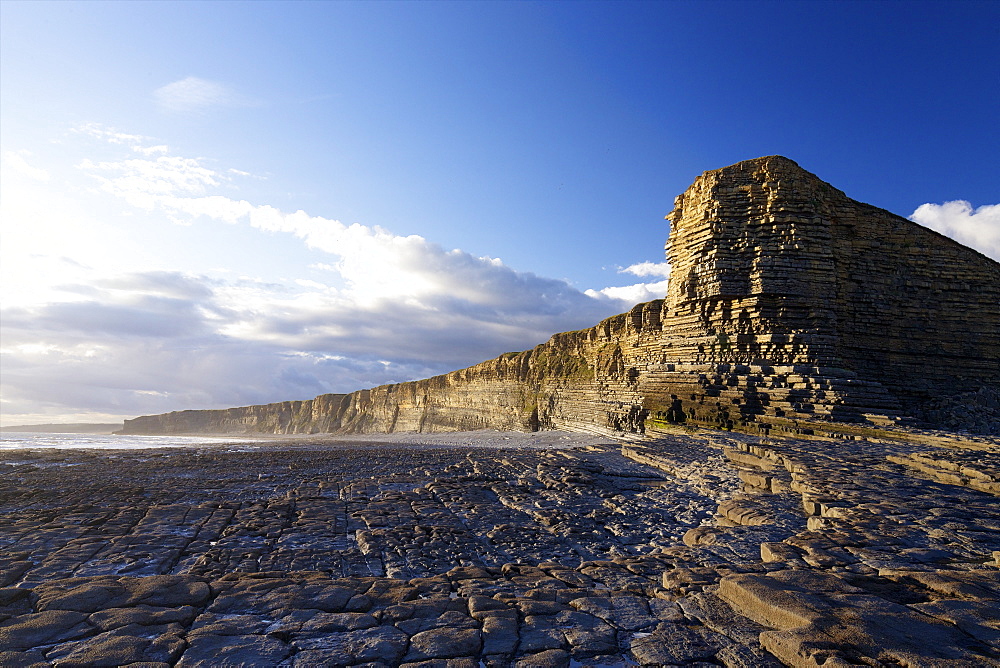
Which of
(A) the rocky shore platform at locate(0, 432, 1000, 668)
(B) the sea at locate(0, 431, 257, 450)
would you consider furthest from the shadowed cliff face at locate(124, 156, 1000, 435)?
(B) the sea at locate(0, 431, 257, 450)

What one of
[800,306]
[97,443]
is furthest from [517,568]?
[97,443]

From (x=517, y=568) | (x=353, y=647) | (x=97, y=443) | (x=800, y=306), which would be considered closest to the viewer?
(x=353, y=647)

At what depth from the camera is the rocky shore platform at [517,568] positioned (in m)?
2.59

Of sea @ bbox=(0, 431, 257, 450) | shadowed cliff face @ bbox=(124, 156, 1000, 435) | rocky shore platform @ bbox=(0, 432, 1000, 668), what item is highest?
shadowed cliff face @ bbox=(124, 156, 1000, 435)

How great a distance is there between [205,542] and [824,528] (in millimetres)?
5996

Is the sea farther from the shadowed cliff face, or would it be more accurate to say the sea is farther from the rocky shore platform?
the shadowed cliff face

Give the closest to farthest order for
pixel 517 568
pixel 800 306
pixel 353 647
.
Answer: pixel 353 647 → pixel 517 568 → pixel 800 306

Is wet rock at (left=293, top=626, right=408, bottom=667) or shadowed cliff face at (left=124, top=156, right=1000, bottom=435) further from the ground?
shadowed cliff face at (left=124, top=156, right=1000, bottom=435)

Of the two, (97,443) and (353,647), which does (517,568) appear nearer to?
(353,647)

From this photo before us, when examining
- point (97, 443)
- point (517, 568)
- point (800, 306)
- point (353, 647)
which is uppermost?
point (800, 306)

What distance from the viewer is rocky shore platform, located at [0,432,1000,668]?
2.59 meters

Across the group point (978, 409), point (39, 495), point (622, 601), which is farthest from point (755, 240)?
point (39, 495)

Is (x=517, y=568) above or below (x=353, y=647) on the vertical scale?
below

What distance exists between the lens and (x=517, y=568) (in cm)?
409
